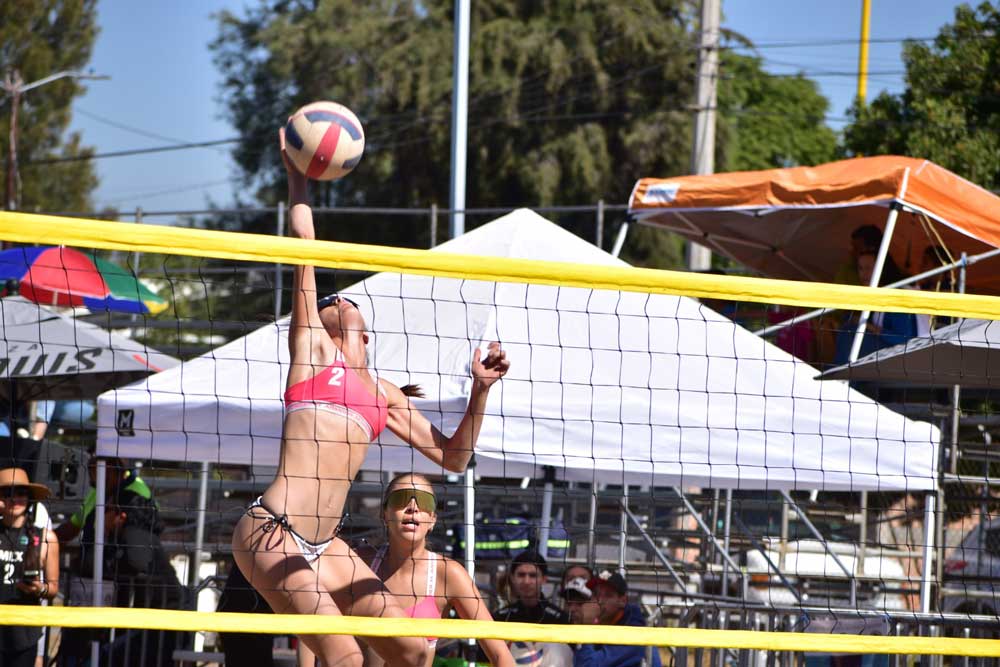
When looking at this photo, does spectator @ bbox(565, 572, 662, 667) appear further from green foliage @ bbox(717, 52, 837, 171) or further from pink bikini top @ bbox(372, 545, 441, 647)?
green foliage @ bbox(717, 52, 837, 171)

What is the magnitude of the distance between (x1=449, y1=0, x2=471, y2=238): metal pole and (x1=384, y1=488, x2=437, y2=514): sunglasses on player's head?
5.25 metres

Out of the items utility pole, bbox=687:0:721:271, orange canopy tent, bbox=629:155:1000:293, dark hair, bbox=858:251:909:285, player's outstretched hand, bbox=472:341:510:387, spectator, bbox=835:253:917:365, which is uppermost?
utility pole, bbox=687:0:721:271

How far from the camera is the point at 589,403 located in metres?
5.96

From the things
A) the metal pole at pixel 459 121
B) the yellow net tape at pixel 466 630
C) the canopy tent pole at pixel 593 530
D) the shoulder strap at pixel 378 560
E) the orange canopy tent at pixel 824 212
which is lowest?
the yellow net tape at pixel 466 630

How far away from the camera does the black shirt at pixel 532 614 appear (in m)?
6.53

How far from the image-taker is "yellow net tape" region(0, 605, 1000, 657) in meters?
3.70

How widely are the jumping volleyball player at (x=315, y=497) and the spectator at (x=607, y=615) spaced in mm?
2200

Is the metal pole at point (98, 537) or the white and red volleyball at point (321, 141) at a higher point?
the white and red volleyball at point (321, 141)

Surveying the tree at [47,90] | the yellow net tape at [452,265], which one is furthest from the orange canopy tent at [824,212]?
the tree at [47,90]

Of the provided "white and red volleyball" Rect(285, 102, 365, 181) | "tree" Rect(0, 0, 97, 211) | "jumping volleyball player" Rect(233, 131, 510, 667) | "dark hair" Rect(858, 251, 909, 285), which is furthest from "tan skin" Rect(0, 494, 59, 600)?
"tree" Rect(0, 0, 97, 211)

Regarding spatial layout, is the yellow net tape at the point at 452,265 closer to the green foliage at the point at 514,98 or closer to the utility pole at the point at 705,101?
the utility pole at the point at 705,101

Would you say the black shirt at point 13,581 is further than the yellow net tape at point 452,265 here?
Yes

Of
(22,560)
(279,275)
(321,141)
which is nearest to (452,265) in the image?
(321,141)

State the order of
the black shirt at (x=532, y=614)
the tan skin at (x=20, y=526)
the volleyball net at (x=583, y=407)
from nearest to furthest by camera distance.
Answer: the volleyball net at (x=583, y=407) < the tan skin at (x=20, y=526) < the black shirt at (x=532, y=614)
